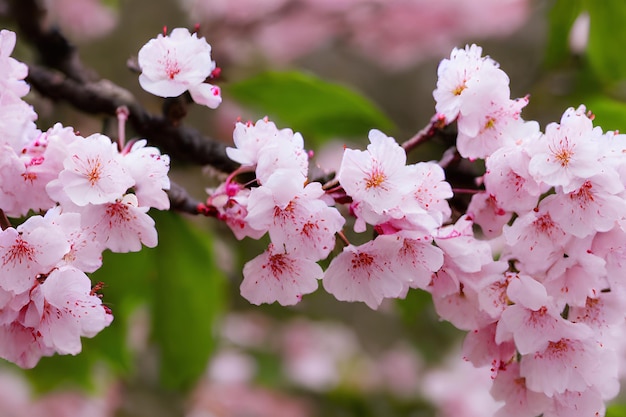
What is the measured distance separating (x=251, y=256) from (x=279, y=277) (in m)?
0.52

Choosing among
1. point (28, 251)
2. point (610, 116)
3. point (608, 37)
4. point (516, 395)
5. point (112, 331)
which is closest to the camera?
point (28, 251)

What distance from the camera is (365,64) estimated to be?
86.7 inches

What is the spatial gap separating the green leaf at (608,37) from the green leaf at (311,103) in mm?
239

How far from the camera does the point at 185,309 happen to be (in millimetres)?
885

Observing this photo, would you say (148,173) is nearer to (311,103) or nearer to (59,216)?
(59,216)

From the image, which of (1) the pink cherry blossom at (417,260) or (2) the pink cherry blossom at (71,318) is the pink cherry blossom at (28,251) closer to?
(2) the pink cherry blossom at (71,318)

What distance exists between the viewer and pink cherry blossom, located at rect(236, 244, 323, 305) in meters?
0.46

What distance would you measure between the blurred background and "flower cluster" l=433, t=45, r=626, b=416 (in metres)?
0.33

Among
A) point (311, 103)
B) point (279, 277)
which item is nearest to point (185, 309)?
point (311, 103)

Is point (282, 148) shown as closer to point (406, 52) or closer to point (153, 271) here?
point (153, 271)

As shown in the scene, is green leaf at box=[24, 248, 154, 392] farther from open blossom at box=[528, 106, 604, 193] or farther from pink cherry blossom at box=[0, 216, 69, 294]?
open blossom at box=[528, 106, 604, 193]

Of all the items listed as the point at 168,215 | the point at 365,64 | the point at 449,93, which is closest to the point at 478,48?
the point at 449,93

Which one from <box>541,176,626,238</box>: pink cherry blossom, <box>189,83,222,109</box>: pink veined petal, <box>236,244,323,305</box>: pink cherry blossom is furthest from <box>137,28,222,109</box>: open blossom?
<box>541,176,626,238</box>: pink cherry blossom

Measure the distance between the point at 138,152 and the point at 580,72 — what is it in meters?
0.70
